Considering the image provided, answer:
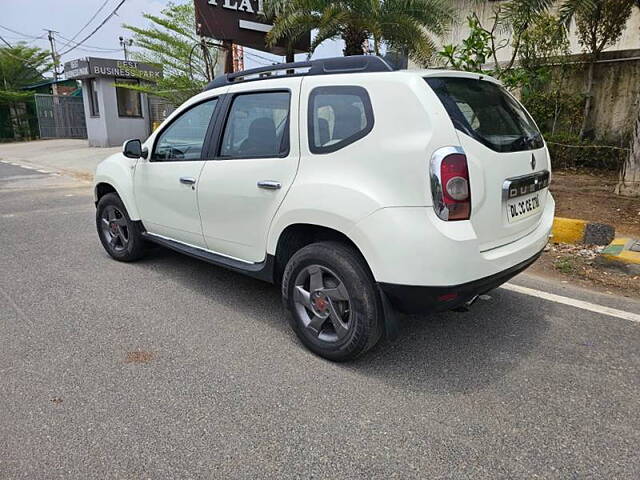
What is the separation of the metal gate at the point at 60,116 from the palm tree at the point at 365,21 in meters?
21.6

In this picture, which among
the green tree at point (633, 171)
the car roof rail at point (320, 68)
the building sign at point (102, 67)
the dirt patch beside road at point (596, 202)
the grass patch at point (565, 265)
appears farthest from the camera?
the building sign at point (102, 67)

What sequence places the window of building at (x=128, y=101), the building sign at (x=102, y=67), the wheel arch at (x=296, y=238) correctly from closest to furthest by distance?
the wheel arch at (x=296, y=238), the building sign at (x=102, y=67), the window of building at (x=128, y=101)

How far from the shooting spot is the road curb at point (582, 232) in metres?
5.32

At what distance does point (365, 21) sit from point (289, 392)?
9.32 m

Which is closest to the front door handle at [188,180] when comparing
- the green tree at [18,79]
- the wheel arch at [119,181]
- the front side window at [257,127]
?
the front side window at [257,127]

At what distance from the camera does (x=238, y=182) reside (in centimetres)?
342

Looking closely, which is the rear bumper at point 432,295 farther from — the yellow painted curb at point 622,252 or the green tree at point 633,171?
the green tree at point 633,171

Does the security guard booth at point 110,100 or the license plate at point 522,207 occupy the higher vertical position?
the security guard booth at point 110,100

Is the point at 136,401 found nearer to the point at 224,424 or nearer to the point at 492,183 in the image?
the point at 224,424

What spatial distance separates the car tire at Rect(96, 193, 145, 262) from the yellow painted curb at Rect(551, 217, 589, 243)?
179 inches

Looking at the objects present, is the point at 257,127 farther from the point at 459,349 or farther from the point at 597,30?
the point at 597,30

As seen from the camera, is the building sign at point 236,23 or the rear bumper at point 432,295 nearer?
the rear bumper at point 432,295

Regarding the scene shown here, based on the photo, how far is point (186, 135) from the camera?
4082 mm

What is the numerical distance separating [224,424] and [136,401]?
55cm
